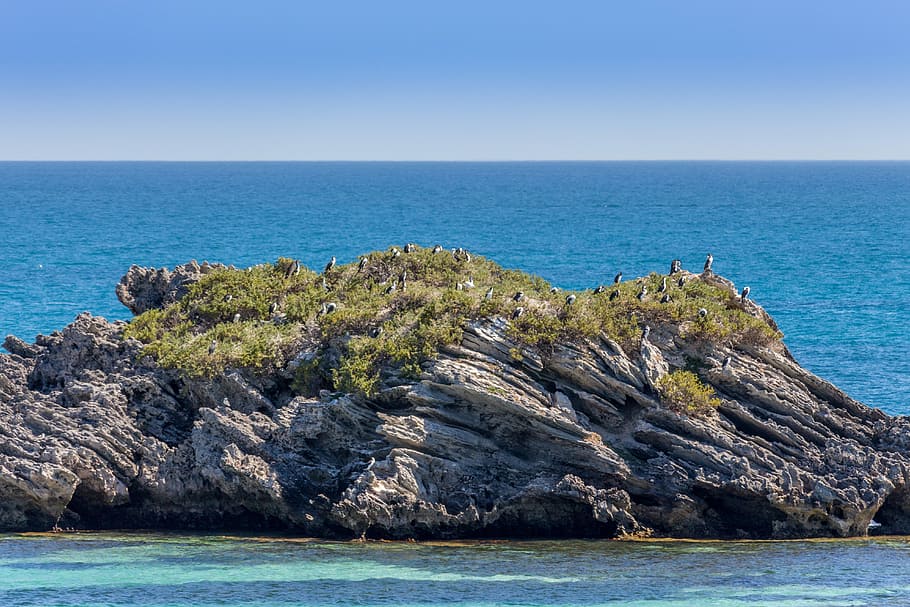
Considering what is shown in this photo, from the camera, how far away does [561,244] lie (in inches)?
4299

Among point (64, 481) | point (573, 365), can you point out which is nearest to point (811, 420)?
point (573, 365)

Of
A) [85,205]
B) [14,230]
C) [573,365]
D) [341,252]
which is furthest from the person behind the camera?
[85,205]

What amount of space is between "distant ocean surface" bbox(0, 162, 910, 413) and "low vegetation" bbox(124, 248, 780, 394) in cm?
1541

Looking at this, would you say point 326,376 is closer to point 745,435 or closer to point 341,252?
point 745,435

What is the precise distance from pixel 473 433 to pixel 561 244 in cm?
7893

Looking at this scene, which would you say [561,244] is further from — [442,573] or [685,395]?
[442,573]

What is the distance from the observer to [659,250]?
350ft

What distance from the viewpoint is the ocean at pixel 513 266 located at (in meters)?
26.5

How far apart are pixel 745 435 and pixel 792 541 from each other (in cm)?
313

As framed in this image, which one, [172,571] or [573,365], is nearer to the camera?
[172,571]

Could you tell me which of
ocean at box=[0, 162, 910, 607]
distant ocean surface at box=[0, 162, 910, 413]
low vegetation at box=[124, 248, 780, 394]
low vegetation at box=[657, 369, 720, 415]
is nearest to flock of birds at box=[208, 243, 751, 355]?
low vegetation at box=[124, 248, 780, 394]

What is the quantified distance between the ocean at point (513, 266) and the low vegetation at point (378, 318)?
572cm

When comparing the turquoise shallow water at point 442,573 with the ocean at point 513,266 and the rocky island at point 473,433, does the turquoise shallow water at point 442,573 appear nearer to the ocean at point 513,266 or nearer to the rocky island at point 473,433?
the ocean at point 513,266

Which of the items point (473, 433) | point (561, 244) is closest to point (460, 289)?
point (473, 433)
